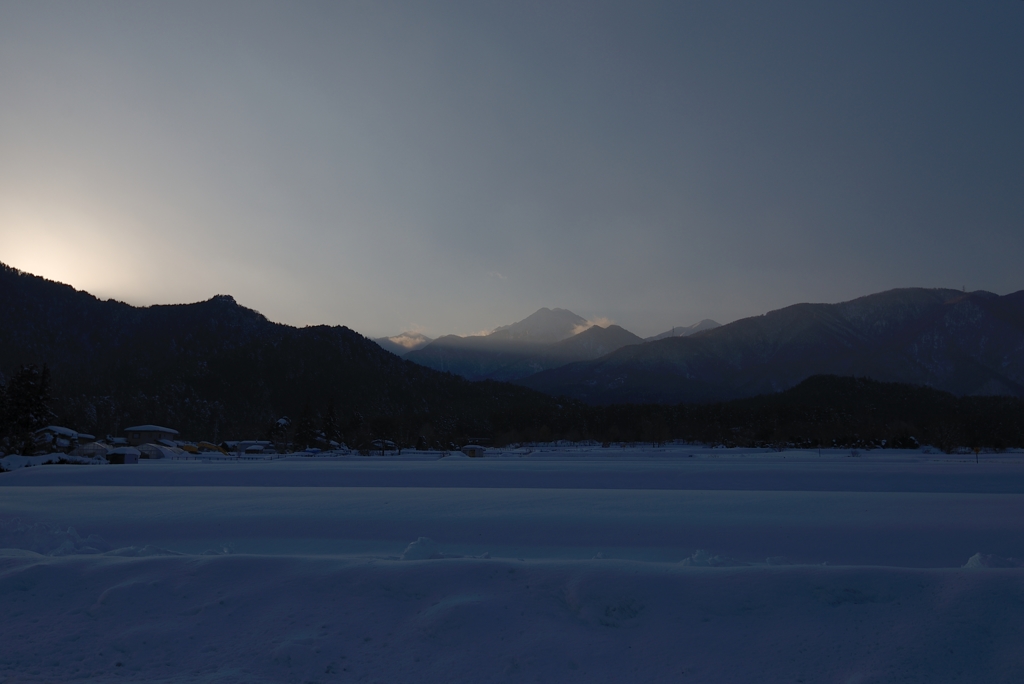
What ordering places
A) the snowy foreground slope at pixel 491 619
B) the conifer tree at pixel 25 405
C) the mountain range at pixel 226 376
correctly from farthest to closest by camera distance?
the mountain range at pixel 226 376, the conifer tree at pixel 25 405, the snowy foreground slope at pixel 491 619

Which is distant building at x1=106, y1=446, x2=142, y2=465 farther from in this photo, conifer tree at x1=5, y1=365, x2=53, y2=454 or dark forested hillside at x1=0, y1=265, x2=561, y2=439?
dark forested hillside at x1=0, y1=265, x2=561, y2=439

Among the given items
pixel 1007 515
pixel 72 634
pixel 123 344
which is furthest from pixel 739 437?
pixel 123 344

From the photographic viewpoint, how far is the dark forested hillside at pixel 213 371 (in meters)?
102

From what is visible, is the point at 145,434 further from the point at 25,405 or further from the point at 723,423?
the point at 723,423

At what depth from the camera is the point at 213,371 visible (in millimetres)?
115438

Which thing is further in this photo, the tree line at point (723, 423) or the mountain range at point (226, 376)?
the mountain range at point (226, 376)

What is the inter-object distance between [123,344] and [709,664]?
138541mm

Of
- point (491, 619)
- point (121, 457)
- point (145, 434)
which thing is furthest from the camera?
point (145, 434)

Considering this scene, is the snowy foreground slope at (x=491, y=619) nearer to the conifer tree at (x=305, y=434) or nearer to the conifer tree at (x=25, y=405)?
the conifer tree at (x=25, y=405)

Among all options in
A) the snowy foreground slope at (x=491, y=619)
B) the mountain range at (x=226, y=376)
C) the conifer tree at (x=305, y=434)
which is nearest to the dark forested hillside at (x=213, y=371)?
the mountain range at (x=226, y=376)

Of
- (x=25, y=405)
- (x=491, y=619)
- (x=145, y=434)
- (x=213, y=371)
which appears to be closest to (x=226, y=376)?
(x=213, y=371)

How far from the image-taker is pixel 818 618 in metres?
6.33

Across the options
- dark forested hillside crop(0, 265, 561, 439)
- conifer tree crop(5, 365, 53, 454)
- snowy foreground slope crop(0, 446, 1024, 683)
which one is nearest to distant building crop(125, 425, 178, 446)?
dark forested hillside crop(0, 265, 561, 439)

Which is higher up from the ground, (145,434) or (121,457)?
(145,434)
